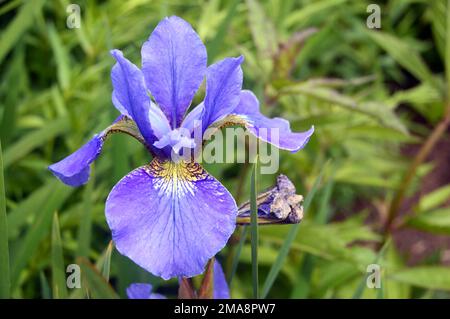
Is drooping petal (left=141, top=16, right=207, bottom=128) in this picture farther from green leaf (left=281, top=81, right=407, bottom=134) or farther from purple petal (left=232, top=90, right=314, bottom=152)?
green leaf (left=281, top=81, right=407, bottom=134)

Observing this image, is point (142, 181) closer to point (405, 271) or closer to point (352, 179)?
point (405, 271)

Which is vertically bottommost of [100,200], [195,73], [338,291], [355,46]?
[338,291]

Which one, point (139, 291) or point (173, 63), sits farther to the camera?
point (139, 291)

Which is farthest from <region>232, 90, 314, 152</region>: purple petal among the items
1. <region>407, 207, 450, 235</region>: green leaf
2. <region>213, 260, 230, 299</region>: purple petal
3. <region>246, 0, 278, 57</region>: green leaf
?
<region>407, 207, 450, 235</region>: green leaf

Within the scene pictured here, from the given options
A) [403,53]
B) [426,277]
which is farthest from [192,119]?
[403,53]

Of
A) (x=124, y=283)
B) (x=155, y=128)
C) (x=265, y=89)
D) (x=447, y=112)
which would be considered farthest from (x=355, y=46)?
(x=155, y=128)

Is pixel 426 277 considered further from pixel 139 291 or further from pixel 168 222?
pixel 168 222
